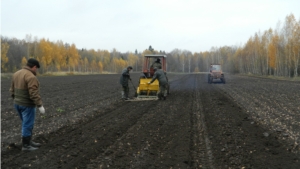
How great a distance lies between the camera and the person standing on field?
5.76 m

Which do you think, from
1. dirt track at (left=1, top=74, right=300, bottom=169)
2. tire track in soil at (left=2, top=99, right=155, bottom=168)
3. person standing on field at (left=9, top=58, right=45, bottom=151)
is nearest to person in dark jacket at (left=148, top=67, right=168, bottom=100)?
dirt track at (left=1, top=74, right=300, bottom=169)

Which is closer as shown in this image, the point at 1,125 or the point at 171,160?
the point at 171,160

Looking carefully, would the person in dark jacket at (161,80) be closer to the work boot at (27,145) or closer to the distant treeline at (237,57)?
the work boot at (27,145)

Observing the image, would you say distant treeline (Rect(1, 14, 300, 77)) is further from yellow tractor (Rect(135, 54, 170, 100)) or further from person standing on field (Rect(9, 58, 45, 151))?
person standing on field (Rect(9, 58, 45, 151))

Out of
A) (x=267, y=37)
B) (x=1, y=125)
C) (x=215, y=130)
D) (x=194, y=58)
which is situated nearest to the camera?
(x=215, y=130)

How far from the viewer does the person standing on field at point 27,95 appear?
5757 millimetres

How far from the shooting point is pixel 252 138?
6.67 metres

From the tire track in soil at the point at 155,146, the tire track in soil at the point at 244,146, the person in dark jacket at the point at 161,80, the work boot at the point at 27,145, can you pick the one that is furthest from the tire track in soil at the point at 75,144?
the person in dark jacket at the point at 161,80

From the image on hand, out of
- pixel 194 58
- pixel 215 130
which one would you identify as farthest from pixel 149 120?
pixel 194 58

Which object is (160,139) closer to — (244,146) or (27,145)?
(244,146)

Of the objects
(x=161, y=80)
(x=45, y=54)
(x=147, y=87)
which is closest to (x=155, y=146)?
(x=161, y=80)

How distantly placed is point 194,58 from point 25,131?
12603cm

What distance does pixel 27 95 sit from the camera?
586 centimetres

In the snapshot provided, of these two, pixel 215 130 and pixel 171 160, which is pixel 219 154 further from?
pixel 215 130
